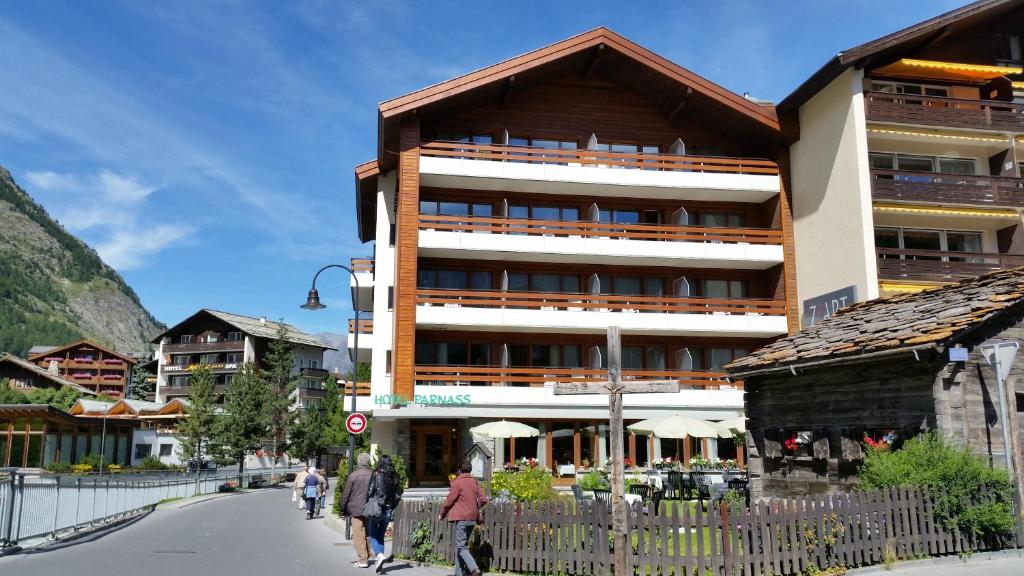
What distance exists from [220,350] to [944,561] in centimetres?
8646

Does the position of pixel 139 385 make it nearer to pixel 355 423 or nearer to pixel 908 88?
pixel 355 423

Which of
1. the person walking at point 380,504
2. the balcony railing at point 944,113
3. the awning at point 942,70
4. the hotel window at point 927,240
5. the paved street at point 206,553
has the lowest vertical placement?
the paved street at point 206,553

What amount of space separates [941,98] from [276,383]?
53.2m

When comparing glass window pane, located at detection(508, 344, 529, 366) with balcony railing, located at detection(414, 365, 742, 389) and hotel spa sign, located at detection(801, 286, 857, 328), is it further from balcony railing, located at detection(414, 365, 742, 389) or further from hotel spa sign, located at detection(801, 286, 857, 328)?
hotel spa sign, located at detection(801, 286, 857, 328)

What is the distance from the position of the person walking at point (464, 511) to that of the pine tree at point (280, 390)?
171 ft

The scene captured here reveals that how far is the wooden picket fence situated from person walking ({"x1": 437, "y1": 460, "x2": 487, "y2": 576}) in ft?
2.45

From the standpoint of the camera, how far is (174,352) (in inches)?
3671

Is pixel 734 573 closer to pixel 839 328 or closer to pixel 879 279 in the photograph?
pixel 839 328

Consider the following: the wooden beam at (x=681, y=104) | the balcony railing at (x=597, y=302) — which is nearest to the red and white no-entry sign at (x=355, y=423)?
the balcony railing at (x=597, y=302)

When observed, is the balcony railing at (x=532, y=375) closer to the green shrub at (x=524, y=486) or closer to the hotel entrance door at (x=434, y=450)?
the hotel entrance door at (x=434, y=450)

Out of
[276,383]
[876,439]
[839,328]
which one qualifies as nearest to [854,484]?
[876,439]

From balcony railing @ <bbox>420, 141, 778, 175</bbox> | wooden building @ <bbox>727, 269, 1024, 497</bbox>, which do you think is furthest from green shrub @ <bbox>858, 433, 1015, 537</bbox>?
balcony railing @ <bbox>420, 141, 778, 175</bbox>

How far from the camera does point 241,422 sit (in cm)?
5266

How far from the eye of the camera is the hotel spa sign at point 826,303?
30964 millimetres
